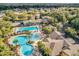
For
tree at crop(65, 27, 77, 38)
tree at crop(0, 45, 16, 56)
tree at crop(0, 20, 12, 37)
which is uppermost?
tree at crop(0, 20, 12, 37)

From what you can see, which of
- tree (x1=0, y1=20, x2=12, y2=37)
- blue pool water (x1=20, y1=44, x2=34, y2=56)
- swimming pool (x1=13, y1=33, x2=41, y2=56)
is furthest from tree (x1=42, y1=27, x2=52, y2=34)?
tree (x1=0, y1=20, x2=12, y2=37)

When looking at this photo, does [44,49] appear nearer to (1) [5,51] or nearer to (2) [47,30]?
(2) [47,30]

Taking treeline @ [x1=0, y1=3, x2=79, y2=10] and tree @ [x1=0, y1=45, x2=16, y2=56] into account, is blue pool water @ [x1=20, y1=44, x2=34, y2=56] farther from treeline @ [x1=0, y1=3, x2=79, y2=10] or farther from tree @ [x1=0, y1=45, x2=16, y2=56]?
treeline @ [x1=0, y1=3, x2=79, y2=10]

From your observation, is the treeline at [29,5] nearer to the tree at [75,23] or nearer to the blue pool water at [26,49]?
the tree at [75,23]

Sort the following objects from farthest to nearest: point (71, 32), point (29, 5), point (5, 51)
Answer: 1. point (29, 5)
2. point (71, 32)
3. point (5, 51)

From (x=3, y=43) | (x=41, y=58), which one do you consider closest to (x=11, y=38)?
(x=3, y=43)

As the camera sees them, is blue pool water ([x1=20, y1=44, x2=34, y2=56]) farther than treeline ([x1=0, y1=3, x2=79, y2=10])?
No

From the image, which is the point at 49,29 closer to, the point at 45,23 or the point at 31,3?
the point at 45,23

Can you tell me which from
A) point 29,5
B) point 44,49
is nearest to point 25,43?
point 44,49

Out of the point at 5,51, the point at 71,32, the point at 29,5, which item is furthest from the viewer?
the point at 29,5
